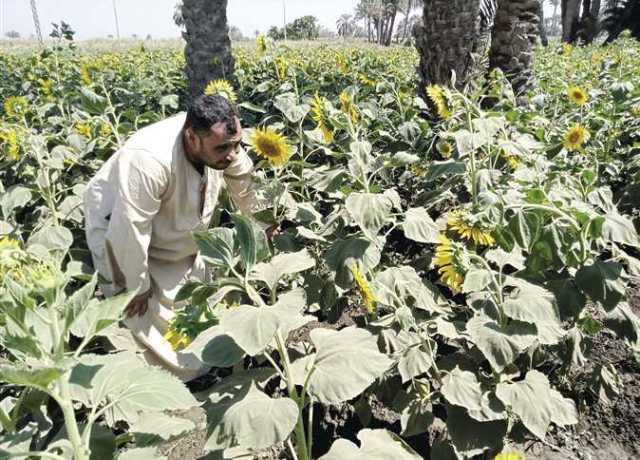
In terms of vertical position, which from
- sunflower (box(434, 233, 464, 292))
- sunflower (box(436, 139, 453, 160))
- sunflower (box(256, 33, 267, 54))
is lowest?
sunflower (box(434, 233, 464, 292))

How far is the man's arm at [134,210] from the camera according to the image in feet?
7.43

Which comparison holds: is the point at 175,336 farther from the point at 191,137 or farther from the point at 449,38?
the point at 449,38

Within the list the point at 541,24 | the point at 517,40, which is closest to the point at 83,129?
the point at 517,40

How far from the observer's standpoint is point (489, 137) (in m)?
2.12

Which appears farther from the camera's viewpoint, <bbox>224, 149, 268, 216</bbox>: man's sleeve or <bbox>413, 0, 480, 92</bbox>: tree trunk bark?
<bbox>413, 0, 480, 92</bbox>: tree trunk bark

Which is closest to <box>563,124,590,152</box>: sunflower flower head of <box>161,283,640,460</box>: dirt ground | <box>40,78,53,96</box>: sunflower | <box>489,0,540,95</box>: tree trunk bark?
<box>161,283,640,460</box>: dirt ground

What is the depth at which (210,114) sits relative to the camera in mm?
2125

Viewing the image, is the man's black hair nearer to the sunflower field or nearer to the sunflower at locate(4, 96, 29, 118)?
the sunflower field

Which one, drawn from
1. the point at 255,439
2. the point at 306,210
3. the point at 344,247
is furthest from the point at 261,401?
the point at 306,210

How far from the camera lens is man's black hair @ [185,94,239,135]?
2.13 meters

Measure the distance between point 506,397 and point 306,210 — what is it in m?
1.11

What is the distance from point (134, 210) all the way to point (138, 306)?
48cm

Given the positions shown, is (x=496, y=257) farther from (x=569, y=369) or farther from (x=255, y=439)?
(x=255, y=439)

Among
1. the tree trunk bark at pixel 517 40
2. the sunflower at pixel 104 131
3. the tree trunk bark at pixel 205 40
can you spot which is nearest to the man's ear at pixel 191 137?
the sunflower at pixel 104 131
